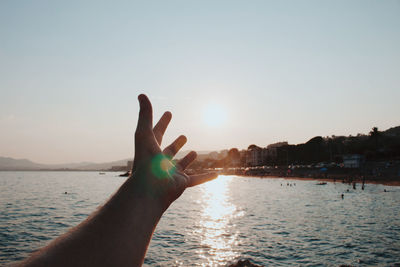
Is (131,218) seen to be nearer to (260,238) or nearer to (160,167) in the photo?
(160,167)

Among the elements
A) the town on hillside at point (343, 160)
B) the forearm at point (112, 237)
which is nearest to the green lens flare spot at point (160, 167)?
the forearm at point (112, 237)

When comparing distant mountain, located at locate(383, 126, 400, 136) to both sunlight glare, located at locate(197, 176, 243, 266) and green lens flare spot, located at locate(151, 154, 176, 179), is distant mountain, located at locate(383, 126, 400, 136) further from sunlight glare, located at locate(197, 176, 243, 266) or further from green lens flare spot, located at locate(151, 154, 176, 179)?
green lens flare spot, located at locate(151, 154, 176, 179)

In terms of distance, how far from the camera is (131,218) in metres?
1.84

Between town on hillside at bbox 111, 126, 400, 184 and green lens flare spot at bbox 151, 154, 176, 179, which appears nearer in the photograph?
green lens flare spot at bbox 151, 154, 176, 179

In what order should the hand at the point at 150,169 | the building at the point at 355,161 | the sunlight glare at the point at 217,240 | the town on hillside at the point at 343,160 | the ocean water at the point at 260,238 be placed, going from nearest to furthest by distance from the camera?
the hand at the point at 150,169
the ocean water at the point at 260,238
the sunlight glare at the point at 217,240
the town on hillside at the point at 343,160
the building at the point at 355,161

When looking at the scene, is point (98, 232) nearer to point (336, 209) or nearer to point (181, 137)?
point (181, 137)

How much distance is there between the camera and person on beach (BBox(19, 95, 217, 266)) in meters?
1.52

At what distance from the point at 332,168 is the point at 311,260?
114874 millimetres

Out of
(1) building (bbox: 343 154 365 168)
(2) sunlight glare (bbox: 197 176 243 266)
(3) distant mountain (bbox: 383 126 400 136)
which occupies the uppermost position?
(3) distant mountain (bbox: 383 126 400 136)

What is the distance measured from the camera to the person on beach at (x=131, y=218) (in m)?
1.52

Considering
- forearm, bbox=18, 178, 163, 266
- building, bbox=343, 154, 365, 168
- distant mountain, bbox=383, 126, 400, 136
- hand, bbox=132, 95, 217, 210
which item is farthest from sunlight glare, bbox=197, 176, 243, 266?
distant mountain, bbox=383, 126, 400, 136

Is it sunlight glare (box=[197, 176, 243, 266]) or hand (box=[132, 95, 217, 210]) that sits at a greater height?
hand (box=[132, 95, 217, 210])

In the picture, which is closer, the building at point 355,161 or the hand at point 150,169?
the hand at point 150,169

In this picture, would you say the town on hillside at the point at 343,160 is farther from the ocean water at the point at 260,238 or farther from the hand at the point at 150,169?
the hand at the point at 150,169
